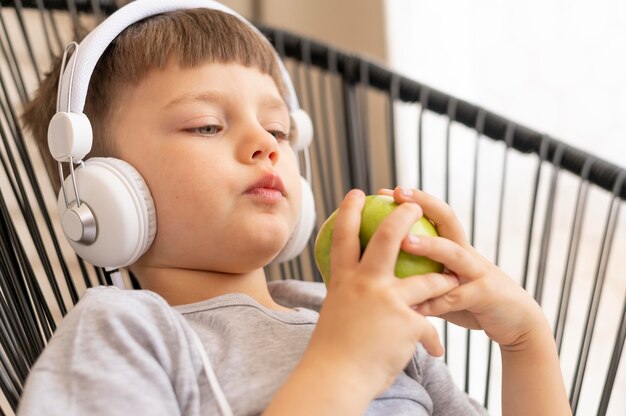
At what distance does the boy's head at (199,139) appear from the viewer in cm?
76

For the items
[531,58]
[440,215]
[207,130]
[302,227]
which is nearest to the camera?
[440,215]

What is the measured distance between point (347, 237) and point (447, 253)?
3.5 inches

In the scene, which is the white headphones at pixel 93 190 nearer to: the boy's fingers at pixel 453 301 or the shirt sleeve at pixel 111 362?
the shirt sleeve at pixel 111 362

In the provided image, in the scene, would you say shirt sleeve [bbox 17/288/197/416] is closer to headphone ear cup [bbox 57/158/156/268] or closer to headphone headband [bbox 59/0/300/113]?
headphone ear cup [bbox 57/158/156/268]

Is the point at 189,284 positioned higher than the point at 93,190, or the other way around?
the point at 93,190

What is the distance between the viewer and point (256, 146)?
0.77 m

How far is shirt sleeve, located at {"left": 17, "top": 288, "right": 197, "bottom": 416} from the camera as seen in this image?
571 millimetres

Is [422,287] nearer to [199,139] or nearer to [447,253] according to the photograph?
[447,253]

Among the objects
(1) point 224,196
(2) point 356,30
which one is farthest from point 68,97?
(2) point 356,30

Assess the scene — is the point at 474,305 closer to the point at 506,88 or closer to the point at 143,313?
the point at 143,313

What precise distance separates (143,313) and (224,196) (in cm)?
16

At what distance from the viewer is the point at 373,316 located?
575 millimetres

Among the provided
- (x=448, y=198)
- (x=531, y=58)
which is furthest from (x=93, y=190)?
(x=531, y=58)

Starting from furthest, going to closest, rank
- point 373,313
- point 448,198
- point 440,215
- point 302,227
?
point 448,198 → point 302,227 → point 440,215 → point 373,313
